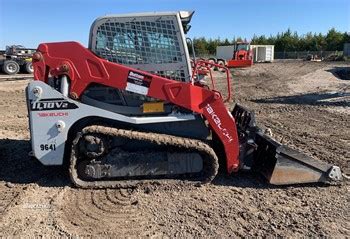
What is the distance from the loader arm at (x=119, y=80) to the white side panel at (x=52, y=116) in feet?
0.59

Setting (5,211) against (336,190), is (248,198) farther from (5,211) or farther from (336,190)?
(5,211)

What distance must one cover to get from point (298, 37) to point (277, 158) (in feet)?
255

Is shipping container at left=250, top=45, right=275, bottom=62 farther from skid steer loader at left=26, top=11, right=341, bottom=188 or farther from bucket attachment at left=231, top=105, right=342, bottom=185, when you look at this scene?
skid steer loader at left=26, top=11, right=341, bottom=188

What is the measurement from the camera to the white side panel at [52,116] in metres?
5.18

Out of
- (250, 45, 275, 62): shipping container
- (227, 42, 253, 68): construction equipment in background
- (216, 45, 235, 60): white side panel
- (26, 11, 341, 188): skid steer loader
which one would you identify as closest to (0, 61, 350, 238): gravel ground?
(26, 11, 341, 188): skid steer loader

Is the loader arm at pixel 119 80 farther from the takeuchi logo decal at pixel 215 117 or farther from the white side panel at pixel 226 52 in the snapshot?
the white side panel at pixel 226 52

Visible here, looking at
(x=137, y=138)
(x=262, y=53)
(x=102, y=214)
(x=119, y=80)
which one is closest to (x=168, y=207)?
(x=102, y=214)

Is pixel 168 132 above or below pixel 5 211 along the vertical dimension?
above

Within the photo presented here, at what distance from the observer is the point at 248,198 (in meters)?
5.05

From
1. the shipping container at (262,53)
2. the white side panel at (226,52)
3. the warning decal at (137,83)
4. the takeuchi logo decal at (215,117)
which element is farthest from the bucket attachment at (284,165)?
the shipping container at (262,53)

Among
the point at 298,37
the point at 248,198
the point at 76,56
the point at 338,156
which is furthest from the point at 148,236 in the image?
the point at 298,37

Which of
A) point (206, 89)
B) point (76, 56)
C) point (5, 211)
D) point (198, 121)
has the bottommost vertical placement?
point (5, 211)

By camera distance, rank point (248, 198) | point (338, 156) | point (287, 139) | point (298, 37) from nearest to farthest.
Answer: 1. point (248, 198)
2. point (338, 156)
3. point (287, 139)
4. point (298, 37)

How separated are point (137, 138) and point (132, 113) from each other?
1.44 ft
